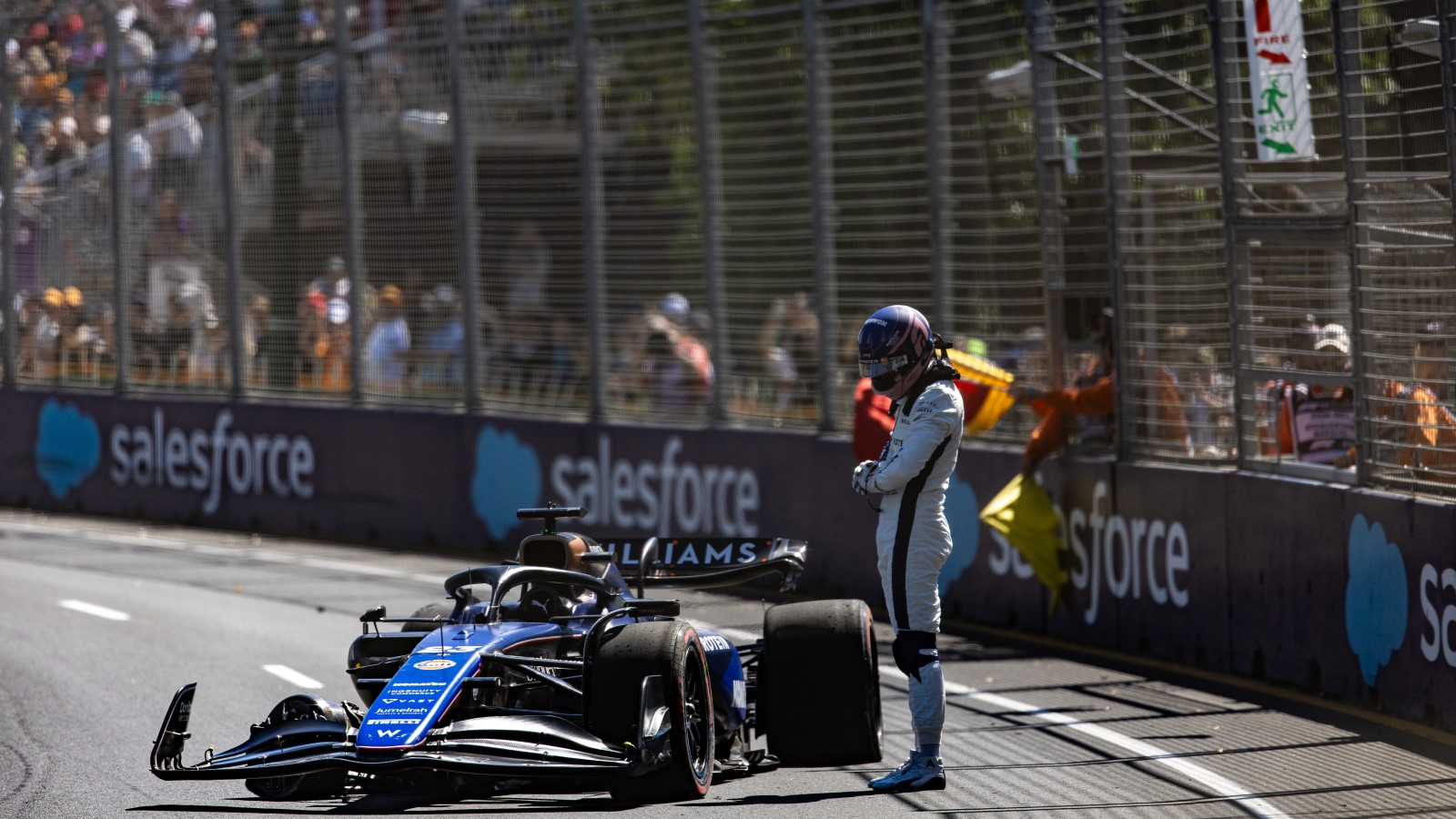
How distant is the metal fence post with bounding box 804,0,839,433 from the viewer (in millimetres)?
13656

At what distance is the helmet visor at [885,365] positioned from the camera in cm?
752

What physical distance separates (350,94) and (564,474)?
173 inches

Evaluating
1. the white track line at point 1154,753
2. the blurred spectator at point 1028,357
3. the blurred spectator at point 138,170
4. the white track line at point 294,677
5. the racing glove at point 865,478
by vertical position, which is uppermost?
the blurred spectator at point 138,170

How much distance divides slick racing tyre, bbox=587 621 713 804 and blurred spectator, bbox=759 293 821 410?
719 centimetres

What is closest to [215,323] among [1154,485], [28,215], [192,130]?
[192,130]

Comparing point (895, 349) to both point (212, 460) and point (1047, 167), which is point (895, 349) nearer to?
point (1047, 167)

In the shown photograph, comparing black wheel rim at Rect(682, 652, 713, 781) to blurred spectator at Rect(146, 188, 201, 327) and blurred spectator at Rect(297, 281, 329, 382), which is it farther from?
blurred spectator at Rect(146, 188, 201, 327)

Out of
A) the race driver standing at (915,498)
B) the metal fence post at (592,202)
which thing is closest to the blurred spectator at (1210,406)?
the race driver standing at (915,498)

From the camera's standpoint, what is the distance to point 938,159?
12.8m

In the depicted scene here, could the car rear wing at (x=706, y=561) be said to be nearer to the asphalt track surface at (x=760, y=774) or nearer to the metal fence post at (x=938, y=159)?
the asphalt track surface at (x=760, y=774)

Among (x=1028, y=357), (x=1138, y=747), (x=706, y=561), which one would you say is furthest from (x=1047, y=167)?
(x=1138, y=747)

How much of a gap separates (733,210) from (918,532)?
7.45 metres

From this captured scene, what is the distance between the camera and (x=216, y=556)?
625 inches

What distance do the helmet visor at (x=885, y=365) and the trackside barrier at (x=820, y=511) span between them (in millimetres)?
1291
